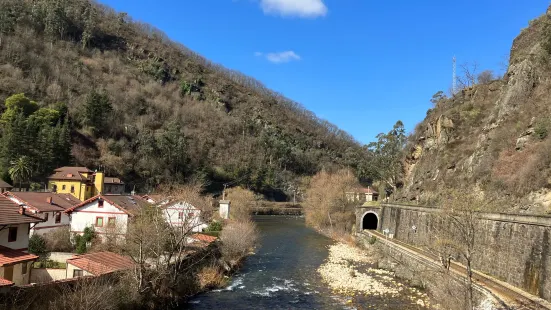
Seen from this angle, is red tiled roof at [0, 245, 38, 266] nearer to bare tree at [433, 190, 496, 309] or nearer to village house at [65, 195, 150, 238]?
village house at [65, 195, 150, 238]

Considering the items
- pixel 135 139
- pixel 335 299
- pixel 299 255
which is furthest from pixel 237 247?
pixel 135 139

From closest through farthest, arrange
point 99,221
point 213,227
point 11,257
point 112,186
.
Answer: point 11,257 < point 99,221 < point 213,227 < point 112,186

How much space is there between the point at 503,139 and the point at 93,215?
3518 centimetres

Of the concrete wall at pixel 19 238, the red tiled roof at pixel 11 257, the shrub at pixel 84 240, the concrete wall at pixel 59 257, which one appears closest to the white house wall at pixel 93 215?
the shrub at pixel 84 240

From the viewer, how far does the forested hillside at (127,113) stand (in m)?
81.1

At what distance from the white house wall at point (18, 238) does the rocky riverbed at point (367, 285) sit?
1889cm

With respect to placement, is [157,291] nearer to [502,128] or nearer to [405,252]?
[405,252]

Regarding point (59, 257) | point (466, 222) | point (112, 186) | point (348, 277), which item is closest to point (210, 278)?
point (59, 257)

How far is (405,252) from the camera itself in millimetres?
32312

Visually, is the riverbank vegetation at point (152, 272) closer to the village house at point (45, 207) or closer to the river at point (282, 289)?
the river at point (282, 289)

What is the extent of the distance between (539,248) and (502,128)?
19282 millimetres

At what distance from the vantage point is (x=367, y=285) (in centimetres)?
2808

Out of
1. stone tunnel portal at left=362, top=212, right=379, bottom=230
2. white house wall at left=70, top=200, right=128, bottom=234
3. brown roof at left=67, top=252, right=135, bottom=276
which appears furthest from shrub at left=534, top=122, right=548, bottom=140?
stone tunnel portal at left=362, top=212, right=379, bottom=230

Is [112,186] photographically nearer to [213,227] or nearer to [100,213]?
[213,227]
